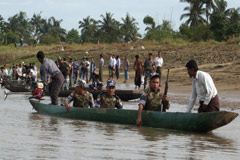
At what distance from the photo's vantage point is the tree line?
5181 centimetres

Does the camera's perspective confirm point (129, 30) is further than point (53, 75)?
Yes

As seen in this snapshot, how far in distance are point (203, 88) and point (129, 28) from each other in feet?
272

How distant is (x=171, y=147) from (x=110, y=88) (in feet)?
11.6

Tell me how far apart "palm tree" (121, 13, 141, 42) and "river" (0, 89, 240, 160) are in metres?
78.7

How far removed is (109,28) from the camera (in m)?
97.1

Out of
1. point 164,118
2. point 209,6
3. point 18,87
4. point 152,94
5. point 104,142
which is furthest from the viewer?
point 209,6

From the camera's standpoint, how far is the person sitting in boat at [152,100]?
11641 millimetres

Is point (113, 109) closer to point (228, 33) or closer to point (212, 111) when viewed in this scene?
point (212, 111)

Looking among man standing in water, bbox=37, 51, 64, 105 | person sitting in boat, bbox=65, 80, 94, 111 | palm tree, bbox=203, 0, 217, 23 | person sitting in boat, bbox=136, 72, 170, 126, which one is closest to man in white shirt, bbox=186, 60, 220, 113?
person sitting in boat, bbox=136, 72, 170, 126


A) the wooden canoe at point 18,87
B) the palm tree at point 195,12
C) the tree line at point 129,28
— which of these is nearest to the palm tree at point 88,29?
the tree line at point 129,28

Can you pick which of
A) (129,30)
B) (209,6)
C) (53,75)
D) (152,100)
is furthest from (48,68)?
(129,30)

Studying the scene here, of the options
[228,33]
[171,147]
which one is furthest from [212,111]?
[228,33]

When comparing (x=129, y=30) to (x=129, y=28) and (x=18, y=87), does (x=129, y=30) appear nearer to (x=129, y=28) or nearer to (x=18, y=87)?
(x=129, y=28)

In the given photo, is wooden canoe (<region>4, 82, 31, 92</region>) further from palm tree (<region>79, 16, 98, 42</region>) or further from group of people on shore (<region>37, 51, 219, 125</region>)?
palm tree (<region>79, 16, 98, 42</region>)
